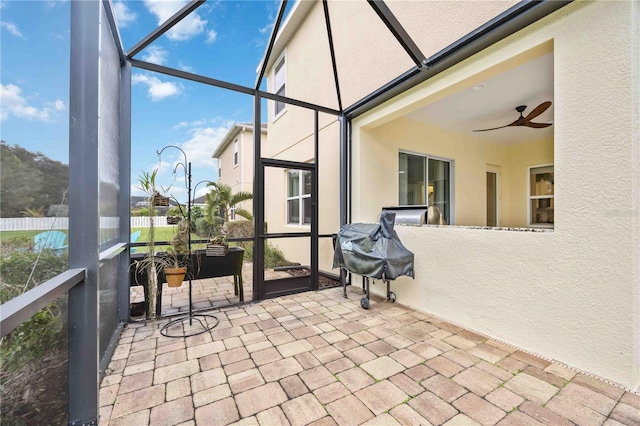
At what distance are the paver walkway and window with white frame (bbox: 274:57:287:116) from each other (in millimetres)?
6120

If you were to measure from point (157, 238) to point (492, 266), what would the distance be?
3863mm

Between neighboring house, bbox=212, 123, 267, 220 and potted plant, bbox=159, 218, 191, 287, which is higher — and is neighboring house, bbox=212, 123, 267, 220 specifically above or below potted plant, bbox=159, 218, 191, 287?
above

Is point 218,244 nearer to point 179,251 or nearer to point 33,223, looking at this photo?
point 179,251

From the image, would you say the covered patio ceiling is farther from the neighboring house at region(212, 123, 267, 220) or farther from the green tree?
the neighboring house at region(212, 123, 267, 220)

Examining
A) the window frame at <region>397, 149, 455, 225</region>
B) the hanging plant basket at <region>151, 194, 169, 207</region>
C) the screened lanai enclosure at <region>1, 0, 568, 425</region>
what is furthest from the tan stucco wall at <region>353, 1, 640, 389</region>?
the hanging plant basket at <region>151, 194, 169, 207</region>

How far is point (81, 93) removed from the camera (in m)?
1.65

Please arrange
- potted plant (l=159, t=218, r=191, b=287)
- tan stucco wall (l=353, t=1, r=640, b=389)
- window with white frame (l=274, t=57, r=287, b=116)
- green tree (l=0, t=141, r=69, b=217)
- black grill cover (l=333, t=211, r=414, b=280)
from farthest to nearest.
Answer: window with white frame (l=274, t=57, r=287, b=116) → black grill cover (l=333, t=211, r=414, b=280) → potted plant (l=159, t=218, r=191, b=287) → tan stucco wall (l=353, t=1, r=640, b=389) → green tree (l=0, t=141, r=69, b=217)

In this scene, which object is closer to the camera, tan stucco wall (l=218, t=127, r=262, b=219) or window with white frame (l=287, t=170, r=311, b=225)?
window with white frame (l=287, t=170, r=311, b=225)

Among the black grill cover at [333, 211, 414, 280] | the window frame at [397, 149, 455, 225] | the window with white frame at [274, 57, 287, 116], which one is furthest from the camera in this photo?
the window with white frame at [274, 57, 287, 116]

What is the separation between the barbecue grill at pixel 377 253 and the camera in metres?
3.27

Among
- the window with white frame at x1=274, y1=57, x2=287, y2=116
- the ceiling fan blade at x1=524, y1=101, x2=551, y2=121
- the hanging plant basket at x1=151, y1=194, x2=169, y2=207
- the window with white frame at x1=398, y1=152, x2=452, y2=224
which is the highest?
the window with white frame at x1=274, y1=57, x2=287, y2=116

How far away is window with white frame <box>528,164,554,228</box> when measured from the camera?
618 cm

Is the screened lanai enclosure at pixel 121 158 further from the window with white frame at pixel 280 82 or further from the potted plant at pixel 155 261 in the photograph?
the window with white frame at pixel 280 82

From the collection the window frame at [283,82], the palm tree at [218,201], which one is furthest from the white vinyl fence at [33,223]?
the window frame at [283,82]
